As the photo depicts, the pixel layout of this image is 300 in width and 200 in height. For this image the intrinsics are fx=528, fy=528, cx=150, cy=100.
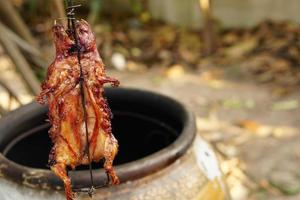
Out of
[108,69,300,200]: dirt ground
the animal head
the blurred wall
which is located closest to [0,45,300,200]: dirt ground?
[108,69,300,200]: dirt ground

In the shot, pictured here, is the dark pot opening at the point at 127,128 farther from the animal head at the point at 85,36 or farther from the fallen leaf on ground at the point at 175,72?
the fallen leaf on ground at the point at 175,72

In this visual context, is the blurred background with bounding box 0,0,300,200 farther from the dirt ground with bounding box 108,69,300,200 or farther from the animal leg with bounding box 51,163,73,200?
the animal leg with bounding box 51,163,73,200

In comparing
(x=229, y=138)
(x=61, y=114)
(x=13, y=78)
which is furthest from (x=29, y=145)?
(x=13, y=78)

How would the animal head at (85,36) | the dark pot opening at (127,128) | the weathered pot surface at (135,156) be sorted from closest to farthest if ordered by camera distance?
the animal head at (85,36) → the weathered pot surface at (135,156) → the dark pot opening at (127,128)

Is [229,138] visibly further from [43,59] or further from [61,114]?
[61,114]

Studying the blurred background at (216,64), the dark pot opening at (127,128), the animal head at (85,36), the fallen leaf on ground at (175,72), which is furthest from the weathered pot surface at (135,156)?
the fallen leaf on ground at (175,72)

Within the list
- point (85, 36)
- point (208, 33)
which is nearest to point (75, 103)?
point (85, 36)
